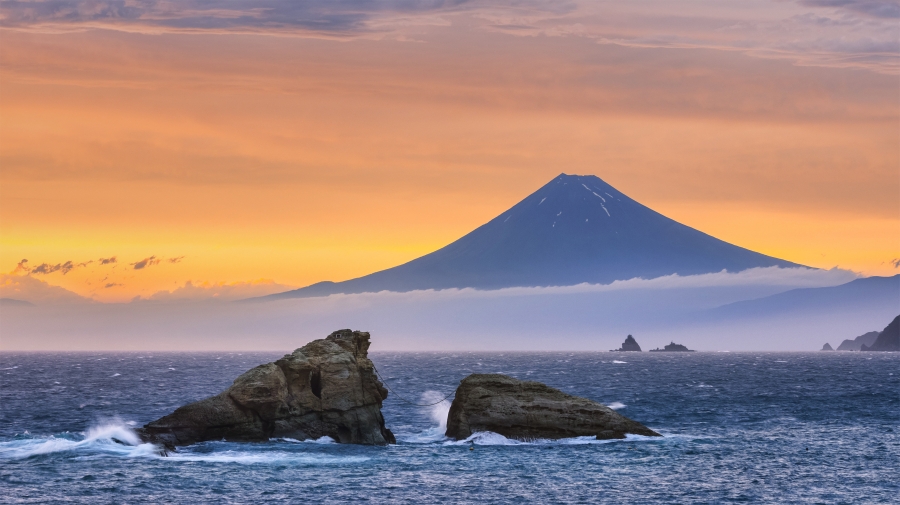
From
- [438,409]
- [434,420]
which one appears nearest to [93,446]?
[434,420]

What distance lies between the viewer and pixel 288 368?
59281 mm

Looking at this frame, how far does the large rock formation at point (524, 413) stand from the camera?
203 ft

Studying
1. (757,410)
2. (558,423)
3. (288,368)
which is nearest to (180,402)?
(288,368)

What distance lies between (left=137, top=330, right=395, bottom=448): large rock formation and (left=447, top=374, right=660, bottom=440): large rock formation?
17.3ft

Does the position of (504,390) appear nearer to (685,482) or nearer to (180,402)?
(685,482)

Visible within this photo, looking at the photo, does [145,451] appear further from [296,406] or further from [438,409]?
[438,409]

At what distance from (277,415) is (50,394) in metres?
55.4

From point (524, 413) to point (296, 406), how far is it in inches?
533

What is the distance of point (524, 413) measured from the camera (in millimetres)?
62031

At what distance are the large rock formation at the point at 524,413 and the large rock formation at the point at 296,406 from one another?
5269mm

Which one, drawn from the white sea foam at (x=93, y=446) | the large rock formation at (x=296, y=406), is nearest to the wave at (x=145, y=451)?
the white sea foam at (x=93, y=446)

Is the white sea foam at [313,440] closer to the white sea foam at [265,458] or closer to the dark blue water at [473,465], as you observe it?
the dark blue water at [473,465]

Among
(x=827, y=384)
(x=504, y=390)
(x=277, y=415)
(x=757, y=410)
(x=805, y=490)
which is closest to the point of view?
(x=805, y=490)

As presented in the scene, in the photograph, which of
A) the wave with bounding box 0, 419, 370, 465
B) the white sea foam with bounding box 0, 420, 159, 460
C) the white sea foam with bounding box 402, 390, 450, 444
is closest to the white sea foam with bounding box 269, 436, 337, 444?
the wave with bounding box 0, 419, 370, 465
